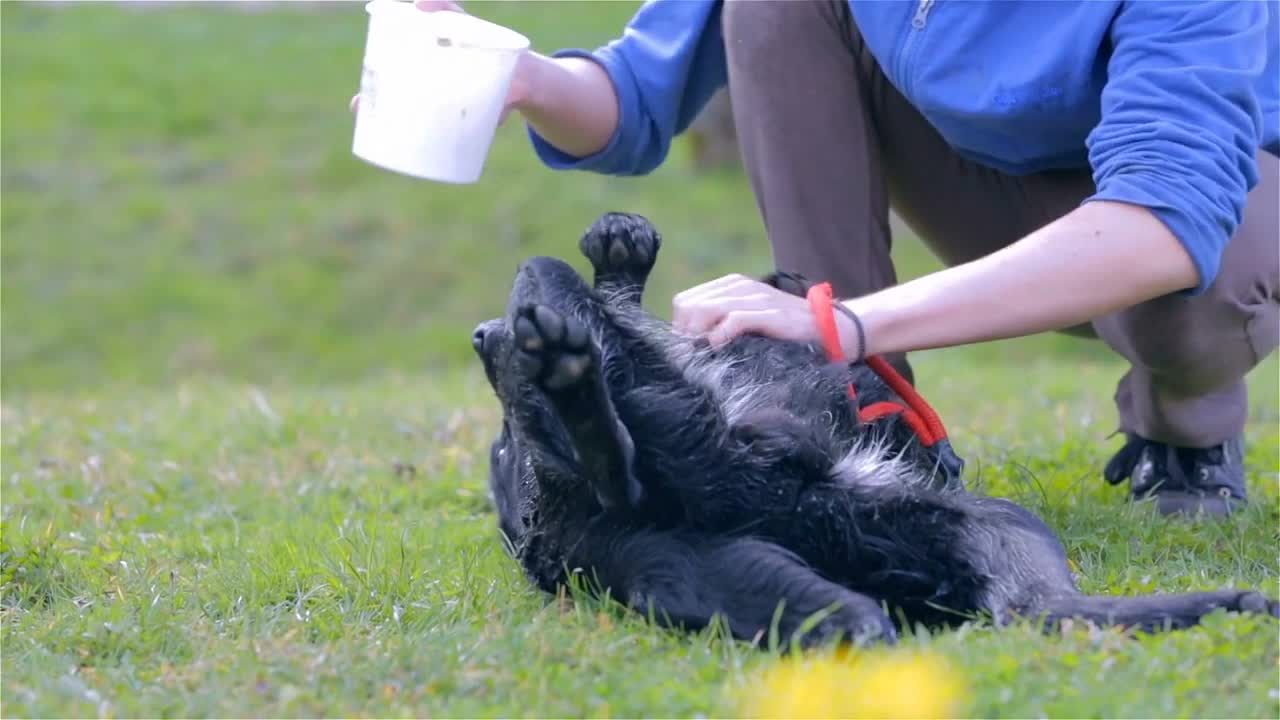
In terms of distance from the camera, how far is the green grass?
6.28ft

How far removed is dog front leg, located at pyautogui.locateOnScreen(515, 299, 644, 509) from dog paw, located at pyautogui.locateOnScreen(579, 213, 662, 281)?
2.26 feet

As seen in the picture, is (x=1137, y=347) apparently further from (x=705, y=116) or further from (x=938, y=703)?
(x=705, y=116)

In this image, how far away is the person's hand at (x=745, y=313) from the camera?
2.32 m

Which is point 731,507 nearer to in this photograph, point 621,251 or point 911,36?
point 621,251

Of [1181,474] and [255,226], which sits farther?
[255,226]

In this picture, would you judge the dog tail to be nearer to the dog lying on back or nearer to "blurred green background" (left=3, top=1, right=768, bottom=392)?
the dog lying on back

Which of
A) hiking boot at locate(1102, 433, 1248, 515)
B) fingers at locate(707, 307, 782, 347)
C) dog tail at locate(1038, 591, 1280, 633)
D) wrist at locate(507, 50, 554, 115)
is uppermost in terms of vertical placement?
wrist at locate(507, 50, 554, 115)

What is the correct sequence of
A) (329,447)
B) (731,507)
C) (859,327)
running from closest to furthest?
(731,507), (859,327), (329,447)

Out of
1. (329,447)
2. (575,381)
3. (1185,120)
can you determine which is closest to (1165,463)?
(1185,120)

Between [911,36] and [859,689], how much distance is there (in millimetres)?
1511

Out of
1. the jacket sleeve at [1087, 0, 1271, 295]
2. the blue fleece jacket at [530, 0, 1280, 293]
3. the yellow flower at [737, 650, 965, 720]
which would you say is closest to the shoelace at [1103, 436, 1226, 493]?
the blue fleece jacket at [530, 0, 1280, 293]

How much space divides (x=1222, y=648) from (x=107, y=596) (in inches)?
69.0

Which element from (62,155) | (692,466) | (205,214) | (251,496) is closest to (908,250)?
(205,214)

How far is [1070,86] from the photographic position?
8.92ft
